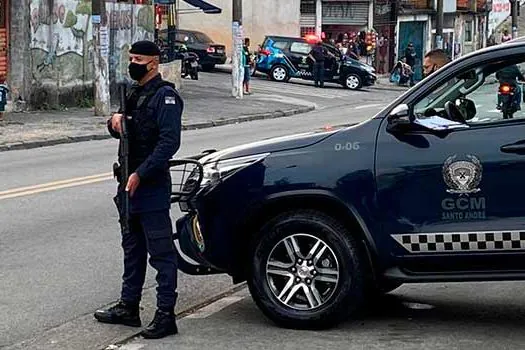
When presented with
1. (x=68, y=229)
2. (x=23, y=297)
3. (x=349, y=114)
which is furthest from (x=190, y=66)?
(x=23, y=297)

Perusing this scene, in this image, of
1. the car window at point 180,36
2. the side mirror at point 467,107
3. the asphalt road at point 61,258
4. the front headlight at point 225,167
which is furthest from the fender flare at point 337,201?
the car window at point 180,36

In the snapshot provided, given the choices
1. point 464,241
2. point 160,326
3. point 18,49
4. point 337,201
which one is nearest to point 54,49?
point 18,49

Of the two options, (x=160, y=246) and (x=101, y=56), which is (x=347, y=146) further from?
(x=101, y=56)

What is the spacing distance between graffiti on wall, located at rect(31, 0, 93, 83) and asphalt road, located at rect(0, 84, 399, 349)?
923 cm

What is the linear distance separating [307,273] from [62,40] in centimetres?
2140

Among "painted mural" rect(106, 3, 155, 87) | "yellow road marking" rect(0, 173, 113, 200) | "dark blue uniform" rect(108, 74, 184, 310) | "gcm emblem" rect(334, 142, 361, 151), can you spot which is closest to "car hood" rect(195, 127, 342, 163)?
"gcm emblem" rect(334, 142, 361, 151)

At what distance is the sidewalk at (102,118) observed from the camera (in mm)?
20750

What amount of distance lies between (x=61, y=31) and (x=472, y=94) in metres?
21.4

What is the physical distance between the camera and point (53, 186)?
13.6m

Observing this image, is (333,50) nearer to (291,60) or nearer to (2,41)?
(291,60)

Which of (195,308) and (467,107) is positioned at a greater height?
(467,107)

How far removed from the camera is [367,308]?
24.4 feet

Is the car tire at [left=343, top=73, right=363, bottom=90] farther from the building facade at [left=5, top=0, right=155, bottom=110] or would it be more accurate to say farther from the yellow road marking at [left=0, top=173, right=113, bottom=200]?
the yellow road marking at [left=0, top=173, right=113, bottom=200]

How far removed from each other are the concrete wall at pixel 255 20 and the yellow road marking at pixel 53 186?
35.5 m
